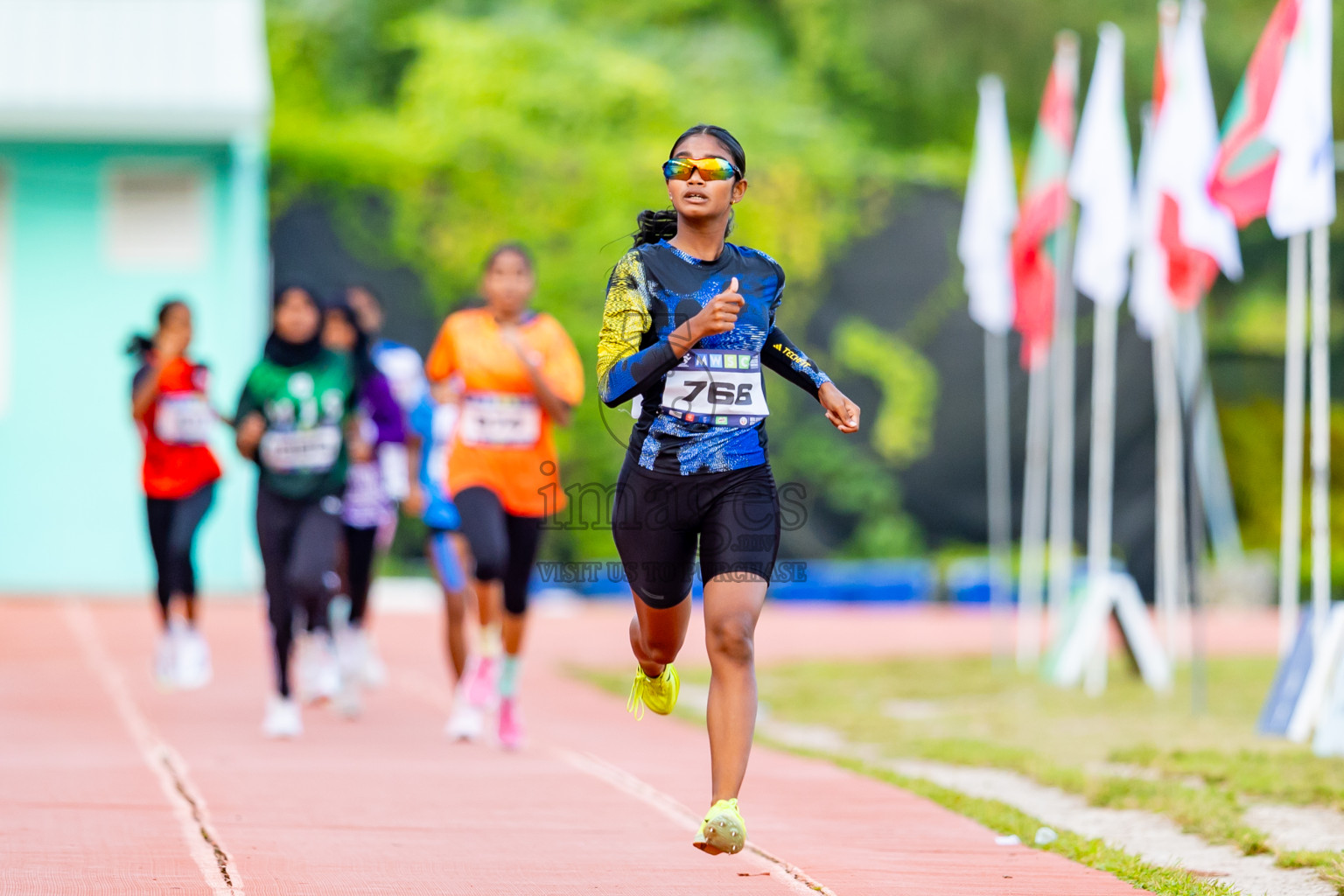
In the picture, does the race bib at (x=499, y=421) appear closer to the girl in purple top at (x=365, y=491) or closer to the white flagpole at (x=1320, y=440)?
the girl in purple top at (x=365, y=491)

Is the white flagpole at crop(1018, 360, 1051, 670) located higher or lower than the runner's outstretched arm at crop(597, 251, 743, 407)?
lower

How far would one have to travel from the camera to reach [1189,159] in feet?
35.5

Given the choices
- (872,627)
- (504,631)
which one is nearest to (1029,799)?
(504,631)

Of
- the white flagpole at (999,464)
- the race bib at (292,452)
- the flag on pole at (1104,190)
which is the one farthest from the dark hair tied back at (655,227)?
the white flagpole at (999,464)

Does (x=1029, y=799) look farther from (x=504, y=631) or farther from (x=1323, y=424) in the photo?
(x=1323, y=424)

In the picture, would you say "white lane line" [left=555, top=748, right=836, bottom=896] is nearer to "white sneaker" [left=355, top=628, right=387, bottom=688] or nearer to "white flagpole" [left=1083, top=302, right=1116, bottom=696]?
"white sneaker" [left=355, top=628, right=387, bottom=688]

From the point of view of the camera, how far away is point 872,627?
16766 millimetres

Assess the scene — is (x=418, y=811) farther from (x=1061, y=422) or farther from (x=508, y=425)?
(x=1061, y=422)

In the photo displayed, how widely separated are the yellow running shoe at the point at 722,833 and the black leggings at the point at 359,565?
556cm

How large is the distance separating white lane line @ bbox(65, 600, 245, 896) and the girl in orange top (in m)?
1.49

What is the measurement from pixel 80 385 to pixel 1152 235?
9.76m

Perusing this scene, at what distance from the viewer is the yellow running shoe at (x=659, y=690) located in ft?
18.8

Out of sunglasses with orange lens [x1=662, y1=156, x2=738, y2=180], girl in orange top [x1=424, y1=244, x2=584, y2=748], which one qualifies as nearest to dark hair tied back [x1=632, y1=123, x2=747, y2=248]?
sunglasses with orange lens [x1=662, y1=156, x2=738, y2=180]

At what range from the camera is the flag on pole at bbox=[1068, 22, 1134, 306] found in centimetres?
1234
